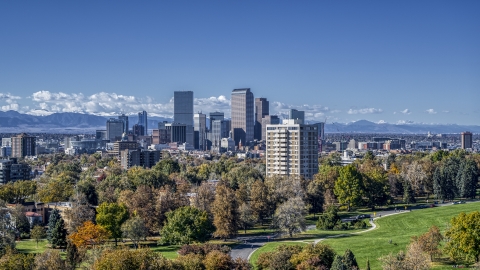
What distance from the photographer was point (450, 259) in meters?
56.3

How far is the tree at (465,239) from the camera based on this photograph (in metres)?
52.0

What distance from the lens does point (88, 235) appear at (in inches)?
2675

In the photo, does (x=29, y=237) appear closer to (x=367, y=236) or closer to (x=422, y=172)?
(x=367, y=236)

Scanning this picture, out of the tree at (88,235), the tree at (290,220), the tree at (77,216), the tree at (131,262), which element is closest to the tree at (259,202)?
the tree at (290,220)

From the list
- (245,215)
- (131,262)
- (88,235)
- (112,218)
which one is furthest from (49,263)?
(245,215)

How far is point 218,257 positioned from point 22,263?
1555 cm

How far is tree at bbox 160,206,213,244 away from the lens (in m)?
69.4

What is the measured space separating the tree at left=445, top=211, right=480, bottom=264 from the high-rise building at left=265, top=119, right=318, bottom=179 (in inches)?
2779

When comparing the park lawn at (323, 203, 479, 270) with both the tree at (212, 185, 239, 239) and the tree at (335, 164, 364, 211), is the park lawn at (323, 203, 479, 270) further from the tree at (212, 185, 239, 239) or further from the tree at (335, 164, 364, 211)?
the tree at (212, 185, 239, 239)

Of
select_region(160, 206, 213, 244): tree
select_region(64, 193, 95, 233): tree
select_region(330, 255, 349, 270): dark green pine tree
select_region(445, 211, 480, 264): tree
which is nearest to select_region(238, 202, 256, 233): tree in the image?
select_region(160, 206, 213, 244): tree

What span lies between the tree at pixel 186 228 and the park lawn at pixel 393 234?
48.4 ft

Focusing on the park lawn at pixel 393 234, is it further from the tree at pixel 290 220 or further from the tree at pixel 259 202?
the tree at pixel 259 202

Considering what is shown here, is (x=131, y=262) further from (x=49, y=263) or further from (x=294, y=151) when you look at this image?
(x=294, y=151)

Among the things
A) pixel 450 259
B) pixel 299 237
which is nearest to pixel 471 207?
pixel 299 237
